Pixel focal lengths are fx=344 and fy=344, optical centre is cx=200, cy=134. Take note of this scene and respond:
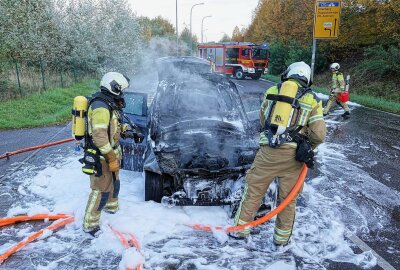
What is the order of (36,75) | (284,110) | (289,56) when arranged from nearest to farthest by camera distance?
1. (284,110)
2. (36,75)
3. (289,56)

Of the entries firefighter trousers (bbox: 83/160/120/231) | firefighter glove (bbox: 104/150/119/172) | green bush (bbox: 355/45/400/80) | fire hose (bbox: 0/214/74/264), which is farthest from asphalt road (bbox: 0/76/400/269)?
green bush (bbox: 355/45/400/80)

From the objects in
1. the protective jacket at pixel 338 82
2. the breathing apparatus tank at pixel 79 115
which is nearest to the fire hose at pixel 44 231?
the breathing apparatus tank at pixel 79 115

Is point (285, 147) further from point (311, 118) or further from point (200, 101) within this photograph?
point (200, 101)

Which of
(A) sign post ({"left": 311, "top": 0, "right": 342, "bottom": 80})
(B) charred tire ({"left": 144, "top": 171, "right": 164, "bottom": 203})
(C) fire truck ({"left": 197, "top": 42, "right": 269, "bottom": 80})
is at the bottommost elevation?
(B) charred tire ({"left": 144, "top": 171, "right": 164, "bottom": 203})

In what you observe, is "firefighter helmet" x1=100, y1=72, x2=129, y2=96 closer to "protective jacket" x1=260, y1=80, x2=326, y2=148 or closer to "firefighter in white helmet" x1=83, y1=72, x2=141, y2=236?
"firefighter in white helmet" x1=83, y1=72, x2=141, y2=236

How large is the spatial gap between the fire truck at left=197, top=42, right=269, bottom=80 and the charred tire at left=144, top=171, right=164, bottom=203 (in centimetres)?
2147

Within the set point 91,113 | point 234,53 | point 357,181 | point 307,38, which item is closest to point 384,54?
point 307,38

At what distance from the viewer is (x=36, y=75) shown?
14984mm

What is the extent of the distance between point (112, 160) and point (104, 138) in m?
0.26

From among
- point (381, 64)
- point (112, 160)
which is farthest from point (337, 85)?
point (112, 160)

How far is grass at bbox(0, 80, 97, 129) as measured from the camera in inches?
379

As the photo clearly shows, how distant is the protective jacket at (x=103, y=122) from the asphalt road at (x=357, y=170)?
76.5 inches

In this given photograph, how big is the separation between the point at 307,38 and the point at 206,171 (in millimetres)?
21536

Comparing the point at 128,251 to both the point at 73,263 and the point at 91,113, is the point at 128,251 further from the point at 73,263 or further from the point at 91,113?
the point at 91,113
